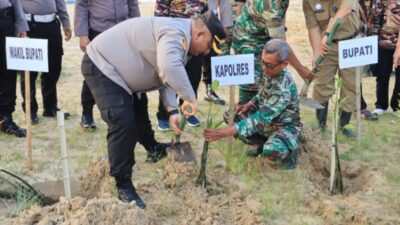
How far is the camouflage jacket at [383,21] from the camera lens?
5.56 m

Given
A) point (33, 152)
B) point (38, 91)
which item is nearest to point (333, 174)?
point (33, 152)

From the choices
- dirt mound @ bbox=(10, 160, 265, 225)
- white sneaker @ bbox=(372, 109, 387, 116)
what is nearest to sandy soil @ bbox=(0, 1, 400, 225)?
dirt mound @ bbox=(10, 160, 265, 225)

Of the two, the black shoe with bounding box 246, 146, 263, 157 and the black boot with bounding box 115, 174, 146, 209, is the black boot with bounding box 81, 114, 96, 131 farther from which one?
the black boot with bounding box 115, 174, 146, 209

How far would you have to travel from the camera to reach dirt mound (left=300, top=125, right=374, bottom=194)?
4.22 m

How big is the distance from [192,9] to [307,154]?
5.63ft

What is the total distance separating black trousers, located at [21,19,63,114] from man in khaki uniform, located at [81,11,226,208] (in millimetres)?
1723

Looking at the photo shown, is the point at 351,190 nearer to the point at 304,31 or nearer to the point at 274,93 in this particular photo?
the point at 274,93

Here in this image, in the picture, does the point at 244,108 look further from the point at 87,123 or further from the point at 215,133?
the point at 87,123

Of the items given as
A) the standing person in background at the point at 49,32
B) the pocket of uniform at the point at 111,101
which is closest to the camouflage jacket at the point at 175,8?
the standing person in background at the point at 49,32

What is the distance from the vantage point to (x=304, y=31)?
11562 millimetres

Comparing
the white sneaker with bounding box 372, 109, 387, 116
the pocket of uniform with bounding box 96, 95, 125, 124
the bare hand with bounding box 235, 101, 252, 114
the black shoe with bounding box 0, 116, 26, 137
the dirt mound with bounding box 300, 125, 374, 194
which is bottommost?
the white sneaker with bounding box 372, 109, 387, 116

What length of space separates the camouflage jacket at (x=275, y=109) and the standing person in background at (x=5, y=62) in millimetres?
2199

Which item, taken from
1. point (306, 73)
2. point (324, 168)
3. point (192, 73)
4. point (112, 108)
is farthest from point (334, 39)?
point (112, 108)

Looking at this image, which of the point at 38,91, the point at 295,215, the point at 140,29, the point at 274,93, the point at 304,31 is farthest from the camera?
the point at 304,31
